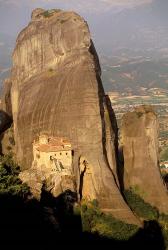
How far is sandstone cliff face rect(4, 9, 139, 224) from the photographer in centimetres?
4747

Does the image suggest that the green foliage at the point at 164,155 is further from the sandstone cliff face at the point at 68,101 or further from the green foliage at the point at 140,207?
the green foliage at the point at 140,207

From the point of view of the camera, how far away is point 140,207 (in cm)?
5069

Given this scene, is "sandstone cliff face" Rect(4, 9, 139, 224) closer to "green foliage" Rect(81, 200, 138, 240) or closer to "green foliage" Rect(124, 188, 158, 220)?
"green foliage" Rect(81, 200, 138, 240)

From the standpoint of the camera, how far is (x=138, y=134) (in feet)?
176

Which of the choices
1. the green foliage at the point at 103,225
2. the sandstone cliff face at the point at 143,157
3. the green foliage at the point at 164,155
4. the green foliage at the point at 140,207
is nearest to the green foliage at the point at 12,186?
the green foliage at the point at 103,225

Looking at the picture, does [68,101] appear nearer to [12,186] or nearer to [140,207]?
[140,207]

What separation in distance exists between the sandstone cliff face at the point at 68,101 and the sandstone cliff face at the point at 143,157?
9.86 feet

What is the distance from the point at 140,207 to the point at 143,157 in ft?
16.2

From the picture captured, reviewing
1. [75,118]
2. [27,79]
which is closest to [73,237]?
[75,118]

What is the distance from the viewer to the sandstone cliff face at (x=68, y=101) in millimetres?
47469

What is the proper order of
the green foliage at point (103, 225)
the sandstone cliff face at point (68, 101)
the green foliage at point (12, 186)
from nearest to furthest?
the green foliage at point (12, 186)
the green foliage at point (103, 225)
the sandstone cliff face at point (68, 101)

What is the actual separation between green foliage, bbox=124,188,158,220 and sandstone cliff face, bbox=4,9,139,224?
295cm

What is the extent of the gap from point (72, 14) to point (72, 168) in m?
15.7

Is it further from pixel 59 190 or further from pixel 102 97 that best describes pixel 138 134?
pixel 59 190
